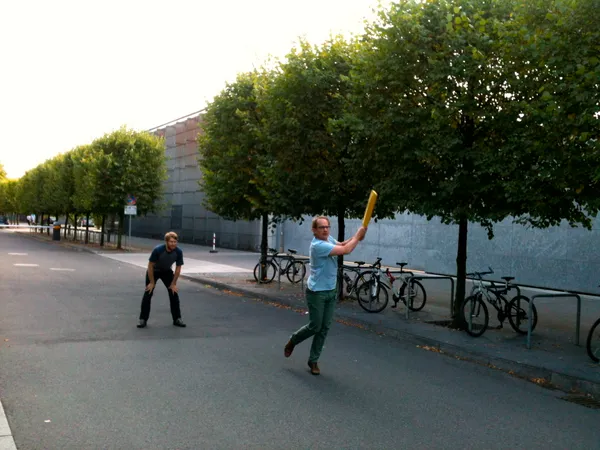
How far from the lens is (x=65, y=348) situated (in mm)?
8422

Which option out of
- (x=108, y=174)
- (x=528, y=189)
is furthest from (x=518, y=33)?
(x=108, y=174)

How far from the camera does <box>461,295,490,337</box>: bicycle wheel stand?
9.97m

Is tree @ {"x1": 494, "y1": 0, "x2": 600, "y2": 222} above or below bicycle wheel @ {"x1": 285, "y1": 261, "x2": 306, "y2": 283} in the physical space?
above

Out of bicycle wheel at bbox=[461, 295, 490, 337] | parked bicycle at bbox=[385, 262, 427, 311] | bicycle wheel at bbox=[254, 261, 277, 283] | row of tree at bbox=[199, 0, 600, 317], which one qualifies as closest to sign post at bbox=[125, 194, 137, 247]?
bicycle wheel at bbox=[254, 261, 277, 283]

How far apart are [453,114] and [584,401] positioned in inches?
186

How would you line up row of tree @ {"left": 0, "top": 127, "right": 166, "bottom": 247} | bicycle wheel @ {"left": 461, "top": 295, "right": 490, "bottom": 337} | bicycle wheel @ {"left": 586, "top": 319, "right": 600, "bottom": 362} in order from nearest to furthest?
bicycle wheel @ {"left": 586, "top": 319, "right": 600, "bottom": 362}, bicycle wheel @ {"left": 461, "top": 295, "right": 490, "bottom": 337}, row of tree @ {"left": 0, "top": 127, "right": 166, "bottom": 247}

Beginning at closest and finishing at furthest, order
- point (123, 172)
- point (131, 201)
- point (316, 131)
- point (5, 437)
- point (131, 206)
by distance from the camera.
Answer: point (5, 437) → point (316, 131) → point (131, 206) → point (131, 201) → point (123, 172)

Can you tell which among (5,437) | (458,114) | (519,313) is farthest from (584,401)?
(5,437)

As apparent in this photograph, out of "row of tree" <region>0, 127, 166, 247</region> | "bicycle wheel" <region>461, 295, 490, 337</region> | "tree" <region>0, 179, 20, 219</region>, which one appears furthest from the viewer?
"tree" <region>0, 179, 20, 219</region>

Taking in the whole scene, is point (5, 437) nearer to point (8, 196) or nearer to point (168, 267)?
point (168, 267)

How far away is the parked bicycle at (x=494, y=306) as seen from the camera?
10016 millimetres

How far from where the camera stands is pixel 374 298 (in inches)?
499

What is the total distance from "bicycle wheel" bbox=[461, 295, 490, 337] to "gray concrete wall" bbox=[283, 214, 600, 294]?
298 inches

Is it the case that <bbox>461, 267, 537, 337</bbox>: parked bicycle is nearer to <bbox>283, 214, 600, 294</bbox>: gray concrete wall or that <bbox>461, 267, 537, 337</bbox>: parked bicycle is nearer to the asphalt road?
the asphalt road
